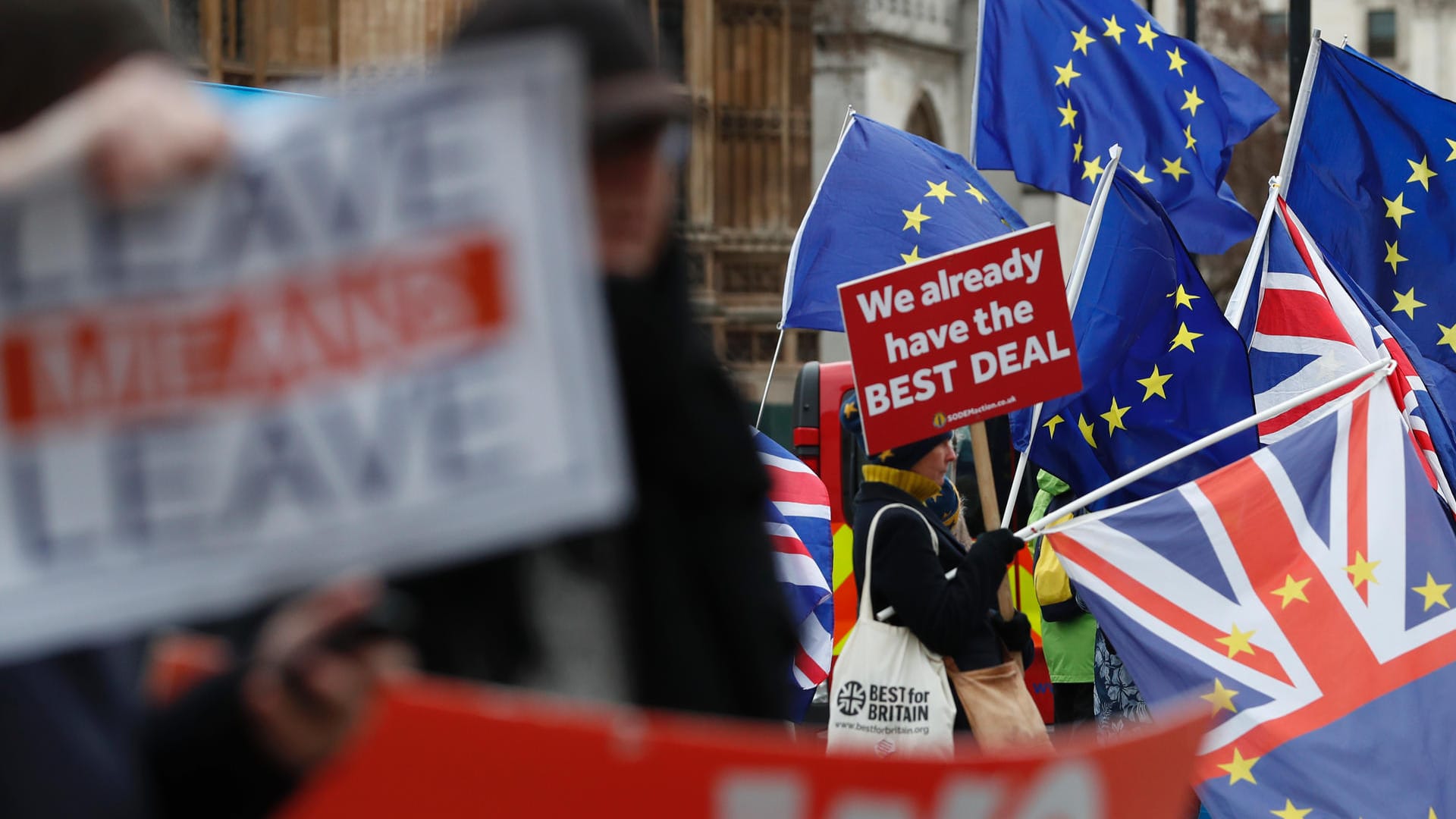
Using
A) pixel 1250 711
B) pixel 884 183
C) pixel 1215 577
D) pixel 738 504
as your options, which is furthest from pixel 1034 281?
pixel 738 504

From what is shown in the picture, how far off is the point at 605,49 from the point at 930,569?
3.56 m

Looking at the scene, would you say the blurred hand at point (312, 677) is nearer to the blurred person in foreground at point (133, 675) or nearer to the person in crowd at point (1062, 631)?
the blurred person in foreground at point (133, 675)

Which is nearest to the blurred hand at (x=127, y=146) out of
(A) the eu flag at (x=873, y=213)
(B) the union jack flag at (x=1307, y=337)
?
(B) the union jack flag at (x=1307, y=337)

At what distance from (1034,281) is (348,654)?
4.75m

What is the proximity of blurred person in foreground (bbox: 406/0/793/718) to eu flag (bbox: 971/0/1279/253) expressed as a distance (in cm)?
A: 669

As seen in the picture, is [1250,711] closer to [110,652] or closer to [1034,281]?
[1034,281]

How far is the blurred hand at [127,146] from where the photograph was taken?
4.82 ft

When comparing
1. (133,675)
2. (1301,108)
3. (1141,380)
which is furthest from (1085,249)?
(133,675)

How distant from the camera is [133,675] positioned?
163cm

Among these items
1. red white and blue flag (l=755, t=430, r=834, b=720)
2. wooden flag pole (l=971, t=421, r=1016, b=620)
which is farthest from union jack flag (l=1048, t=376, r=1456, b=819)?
red white and blue flag (l=755, t=430, r=834, b=720)

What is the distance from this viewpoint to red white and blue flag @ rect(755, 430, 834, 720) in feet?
24.1

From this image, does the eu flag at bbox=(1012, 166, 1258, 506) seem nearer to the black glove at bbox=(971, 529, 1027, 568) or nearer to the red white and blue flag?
the red white and blue flag

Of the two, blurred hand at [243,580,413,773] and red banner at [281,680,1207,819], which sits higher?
blurred hand at [243,580,413,773]

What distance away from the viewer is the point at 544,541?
5.53 feet
